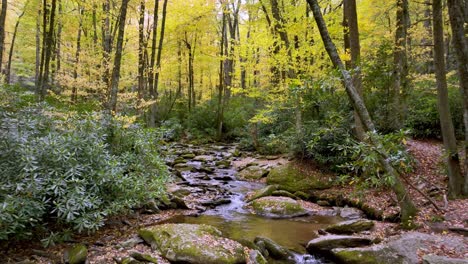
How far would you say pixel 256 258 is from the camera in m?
5.07

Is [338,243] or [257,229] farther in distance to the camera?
[257,229]

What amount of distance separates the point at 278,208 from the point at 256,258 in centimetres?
333

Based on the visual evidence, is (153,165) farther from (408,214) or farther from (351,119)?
(351,119)

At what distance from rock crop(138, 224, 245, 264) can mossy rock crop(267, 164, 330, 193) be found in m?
5.14

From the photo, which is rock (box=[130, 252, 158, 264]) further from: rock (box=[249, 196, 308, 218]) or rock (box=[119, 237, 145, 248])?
rock (box=[249, 196, 308, 218])

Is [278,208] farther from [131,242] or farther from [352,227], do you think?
[131,242]

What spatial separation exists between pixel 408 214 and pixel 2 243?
23.0 ft

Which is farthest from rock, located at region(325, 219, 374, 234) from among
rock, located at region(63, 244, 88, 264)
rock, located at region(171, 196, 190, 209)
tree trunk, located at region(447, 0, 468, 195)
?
rock, located at region(63, 244, 88, 264)

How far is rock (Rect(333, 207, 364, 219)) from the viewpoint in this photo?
7843 mm

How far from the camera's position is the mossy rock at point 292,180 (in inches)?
400

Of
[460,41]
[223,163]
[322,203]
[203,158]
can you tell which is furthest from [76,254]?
[203,158]

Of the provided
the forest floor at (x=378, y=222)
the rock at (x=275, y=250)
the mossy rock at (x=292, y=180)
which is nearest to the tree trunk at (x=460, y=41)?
the forest floor at (x=378, y=222)

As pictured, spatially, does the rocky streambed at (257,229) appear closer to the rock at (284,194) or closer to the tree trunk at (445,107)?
the rock at (284,194)

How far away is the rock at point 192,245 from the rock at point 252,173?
21.3ft
